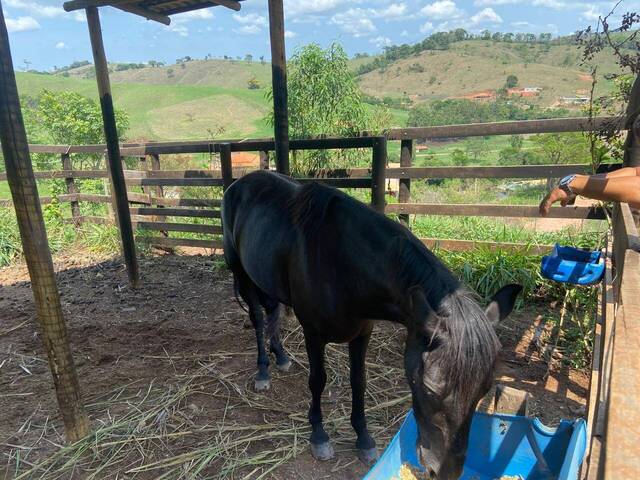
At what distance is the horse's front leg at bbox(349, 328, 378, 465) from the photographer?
243 centimetres

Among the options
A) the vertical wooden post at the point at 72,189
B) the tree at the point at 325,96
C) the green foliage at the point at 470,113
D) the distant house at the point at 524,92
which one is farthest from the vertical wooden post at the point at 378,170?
the distant house at the point at 524,92

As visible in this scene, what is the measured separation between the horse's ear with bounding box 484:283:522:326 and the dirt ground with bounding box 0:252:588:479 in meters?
0.24

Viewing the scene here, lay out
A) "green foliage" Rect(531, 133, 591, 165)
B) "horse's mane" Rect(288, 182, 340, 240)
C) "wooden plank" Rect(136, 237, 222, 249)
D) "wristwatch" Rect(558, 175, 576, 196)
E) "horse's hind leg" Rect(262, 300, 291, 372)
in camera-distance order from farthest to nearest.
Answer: "green foliage" Rect(531, 133, 591, 165), "wooden plank" Rect(136, 237, 222, 249), "horse's hind leg" Rect(262, 300, 291, 372), "horse's mane" Rect(288, 182, 340, 240), "wristwatch" Rect(558, 175, 576, 196)

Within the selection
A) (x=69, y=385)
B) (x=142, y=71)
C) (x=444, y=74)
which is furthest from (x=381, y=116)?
(x=142, y=71)

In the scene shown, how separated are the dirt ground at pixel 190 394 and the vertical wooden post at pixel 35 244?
1.02ft

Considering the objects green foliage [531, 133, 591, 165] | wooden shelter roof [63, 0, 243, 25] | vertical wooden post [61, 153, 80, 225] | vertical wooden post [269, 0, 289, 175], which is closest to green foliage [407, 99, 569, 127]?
green foliage [531, 133, 591, 165]

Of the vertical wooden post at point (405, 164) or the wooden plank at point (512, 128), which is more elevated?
the wooden plank at point (512, 128)

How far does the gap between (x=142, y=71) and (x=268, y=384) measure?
438ft

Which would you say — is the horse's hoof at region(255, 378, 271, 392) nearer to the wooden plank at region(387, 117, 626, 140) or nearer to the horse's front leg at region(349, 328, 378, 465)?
the horse's front leg at region(349, 328, 378, 465)

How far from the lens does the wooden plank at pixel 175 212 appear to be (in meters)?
6.14

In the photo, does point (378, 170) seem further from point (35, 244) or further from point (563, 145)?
point (563, 145)

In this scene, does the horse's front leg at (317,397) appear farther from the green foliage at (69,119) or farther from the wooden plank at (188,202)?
the green foliage at (69,119)

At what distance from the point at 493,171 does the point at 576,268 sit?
2151mm

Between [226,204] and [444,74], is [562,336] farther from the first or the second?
[444,74]
